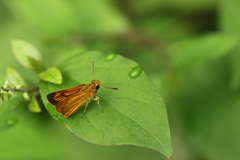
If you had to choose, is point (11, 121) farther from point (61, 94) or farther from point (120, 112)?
point (120, 112)

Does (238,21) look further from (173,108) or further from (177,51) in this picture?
(173,108)

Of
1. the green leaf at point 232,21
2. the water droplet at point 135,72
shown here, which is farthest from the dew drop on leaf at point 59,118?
the green leaf at point 232,21

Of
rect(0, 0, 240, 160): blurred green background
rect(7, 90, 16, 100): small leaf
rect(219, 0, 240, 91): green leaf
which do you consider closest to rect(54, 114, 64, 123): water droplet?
rect(7, 90, 16, 100): small leaf

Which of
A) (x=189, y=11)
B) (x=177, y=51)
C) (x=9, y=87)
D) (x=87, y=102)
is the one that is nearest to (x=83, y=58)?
(x=87, y=102)

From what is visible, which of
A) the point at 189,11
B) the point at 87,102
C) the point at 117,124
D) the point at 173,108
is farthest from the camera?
the point at 189,11

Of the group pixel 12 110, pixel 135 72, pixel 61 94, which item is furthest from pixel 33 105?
pixel 135 72

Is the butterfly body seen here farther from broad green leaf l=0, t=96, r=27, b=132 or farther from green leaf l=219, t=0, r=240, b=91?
green leaf l=219, t=0, r=240, b=91
